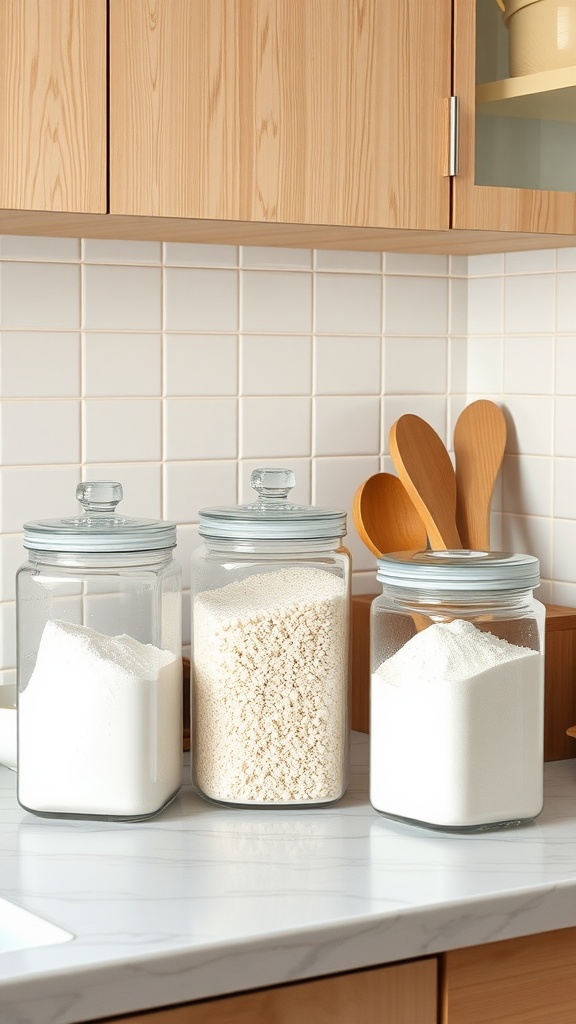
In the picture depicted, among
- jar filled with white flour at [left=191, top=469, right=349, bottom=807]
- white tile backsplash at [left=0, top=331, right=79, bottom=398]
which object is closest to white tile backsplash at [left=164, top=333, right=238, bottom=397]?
white tile backsplash at [left=0, top=331, right=79, bottom=398]

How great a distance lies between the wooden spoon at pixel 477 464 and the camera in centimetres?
177

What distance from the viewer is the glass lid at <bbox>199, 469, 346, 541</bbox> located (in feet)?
4.50

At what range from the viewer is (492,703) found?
1270mm

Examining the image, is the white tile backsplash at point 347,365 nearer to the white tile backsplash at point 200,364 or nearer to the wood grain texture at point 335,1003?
the white tile backsplash at point 200,364

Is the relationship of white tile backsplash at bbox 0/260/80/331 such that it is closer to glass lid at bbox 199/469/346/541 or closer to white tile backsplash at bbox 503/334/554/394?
glass lid at bbox 199/469/346/541

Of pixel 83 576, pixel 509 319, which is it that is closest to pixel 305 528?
pixel 83 576

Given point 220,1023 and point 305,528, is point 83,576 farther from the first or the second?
point 220,1023

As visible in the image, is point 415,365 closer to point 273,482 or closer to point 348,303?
point 348,303

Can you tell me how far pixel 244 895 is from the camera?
1102mm

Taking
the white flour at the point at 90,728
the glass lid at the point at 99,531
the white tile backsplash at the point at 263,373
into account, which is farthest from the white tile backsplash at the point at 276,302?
the white flour at the point at 90,728

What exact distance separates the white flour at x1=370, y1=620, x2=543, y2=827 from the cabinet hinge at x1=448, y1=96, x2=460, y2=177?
0.52 metres

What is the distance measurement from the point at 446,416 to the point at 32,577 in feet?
2.54

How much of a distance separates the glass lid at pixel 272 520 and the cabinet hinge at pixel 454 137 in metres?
0.39

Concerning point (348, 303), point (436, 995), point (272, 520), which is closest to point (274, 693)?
point (272, 520)
